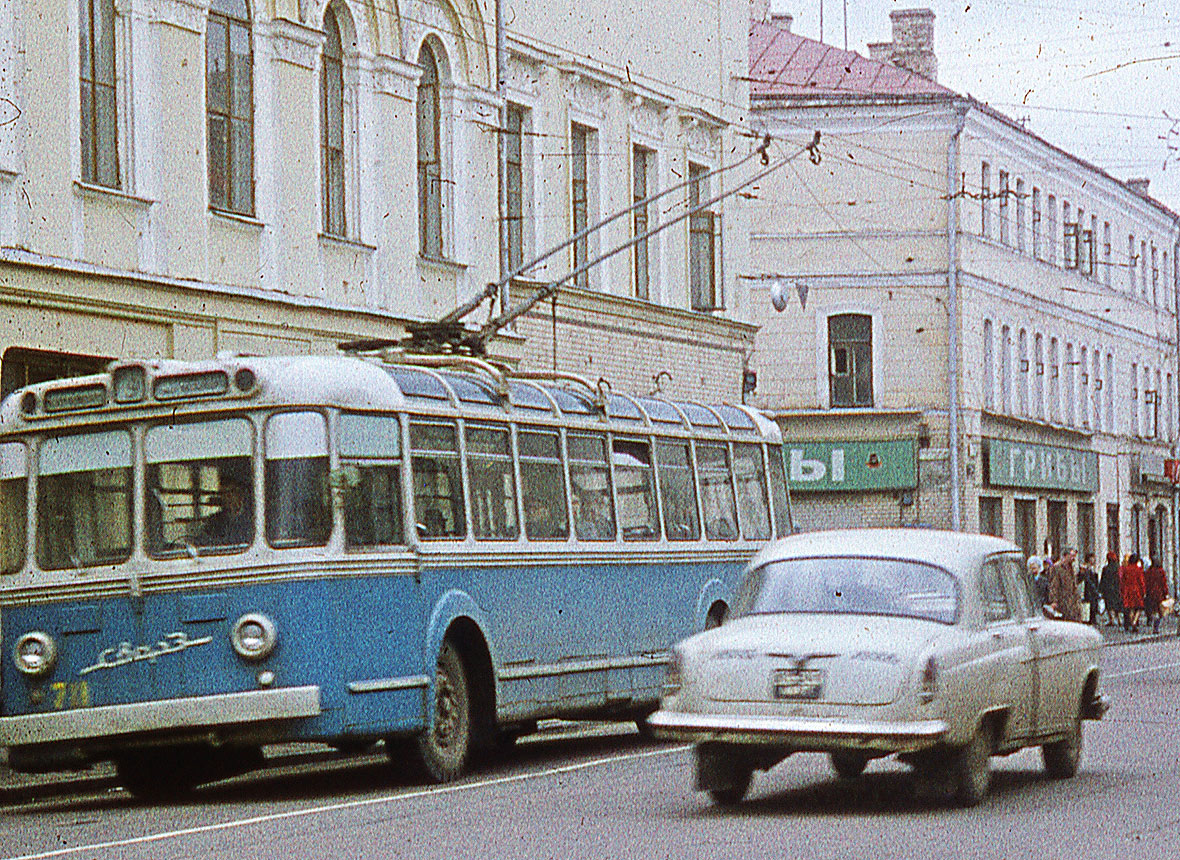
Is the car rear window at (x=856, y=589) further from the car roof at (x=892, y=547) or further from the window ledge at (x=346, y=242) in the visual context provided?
the window ledge at (x=346, y=242)

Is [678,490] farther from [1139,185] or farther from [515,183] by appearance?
[1139,185]

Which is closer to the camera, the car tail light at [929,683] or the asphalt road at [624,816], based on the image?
the asphalt road at [624,816]

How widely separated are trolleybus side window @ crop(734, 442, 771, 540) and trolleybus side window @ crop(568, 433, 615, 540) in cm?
307

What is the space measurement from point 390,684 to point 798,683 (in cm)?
372

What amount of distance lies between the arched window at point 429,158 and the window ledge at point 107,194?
637 centimetres

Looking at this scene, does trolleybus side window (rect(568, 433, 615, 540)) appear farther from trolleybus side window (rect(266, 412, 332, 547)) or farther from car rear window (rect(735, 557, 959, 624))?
car rear window (rect(735, 557, 959, 624))

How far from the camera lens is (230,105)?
2597cm

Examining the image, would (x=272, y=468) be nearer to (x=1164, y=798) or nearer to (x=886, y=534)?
(x=886, y=534)

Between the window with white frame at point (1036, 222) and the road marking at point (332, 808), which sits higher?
the window with white frame at point (1036, 222)

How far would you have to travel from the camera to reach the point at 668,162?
37750mm

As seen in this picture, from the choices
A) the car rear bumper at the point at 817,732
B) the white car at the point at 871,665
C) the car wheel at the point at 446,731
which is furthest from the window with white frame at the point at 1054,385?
the car rear bumper at the point at 817,732

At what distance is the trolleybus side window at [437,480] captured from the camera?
1697cm

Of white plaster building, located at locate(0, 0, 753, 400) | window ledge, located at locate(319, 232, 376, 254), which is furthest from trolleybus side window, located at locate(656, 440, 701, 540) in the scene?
window ledge, located at locate(319, 232, 376, 254)

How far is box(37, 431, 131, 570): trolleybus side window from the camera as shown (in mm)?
16203
